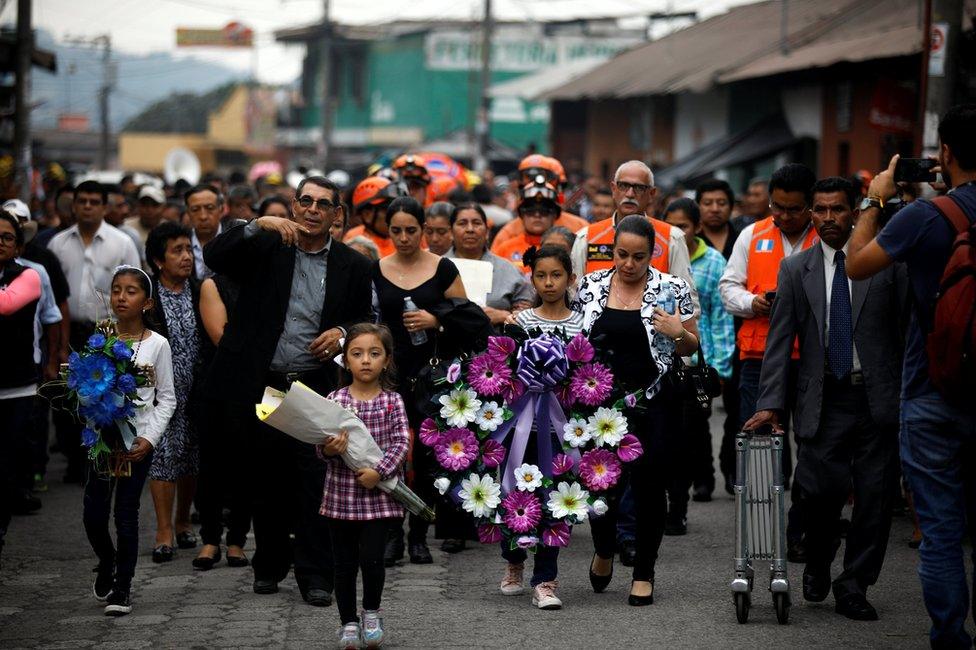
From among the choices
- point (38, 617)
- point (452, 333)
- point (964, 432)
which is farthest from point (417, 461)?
point (964, 432)

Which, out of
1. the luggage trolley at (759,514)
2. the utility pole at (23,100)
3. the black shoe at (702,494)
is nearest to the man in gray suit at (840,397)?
the luggage trolley at (759,514)

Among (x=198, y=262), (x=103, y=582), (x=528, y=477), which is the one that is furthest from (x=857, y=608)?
(x=198, y=262)

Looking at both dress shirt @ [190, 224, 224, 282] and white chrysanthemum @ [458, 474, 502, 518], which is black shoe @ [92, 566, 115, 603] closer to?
white chrysanthemum @ [458, 474, 502, 518]

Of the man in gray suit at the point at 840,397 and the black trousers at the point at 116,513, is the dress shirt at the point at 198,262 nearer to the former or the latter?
the black trousers at the point at 116,513

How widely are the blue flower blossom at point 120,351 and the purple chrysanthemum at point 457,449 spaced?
5.37 feet

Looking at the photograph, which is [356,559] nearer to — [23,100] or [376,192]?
[376,192]

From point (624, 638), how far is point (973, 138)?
2.76m

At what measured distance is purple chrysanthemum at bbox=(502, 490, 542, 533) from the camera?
7793 mm

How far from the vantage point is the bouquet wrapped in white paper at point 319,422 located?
6.84m

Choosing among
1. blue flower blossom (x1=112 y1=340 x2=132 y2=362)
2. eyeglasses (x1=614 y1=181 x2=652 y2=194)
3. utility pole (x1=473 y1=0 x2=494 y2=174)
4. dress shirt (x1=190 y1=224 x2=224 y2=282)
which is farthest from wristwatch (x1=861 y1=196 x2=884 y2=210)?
utility pole (x1=473 y1=0 x2=494 y2=174)

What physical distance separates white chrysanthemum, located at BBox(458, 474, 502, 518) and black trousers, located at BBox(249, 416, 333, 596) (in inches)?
30.8

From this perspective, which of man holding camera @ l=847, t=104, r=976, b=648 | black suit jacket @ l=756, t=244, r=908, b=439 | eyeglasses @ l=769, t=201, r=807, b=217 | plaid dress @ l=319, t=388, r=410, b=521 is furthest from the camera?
eyeglasses @ l=769, t=201, r=807, b=217

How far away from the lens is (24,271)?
29.9 feet

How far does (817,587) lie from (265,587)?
9.54 feet
